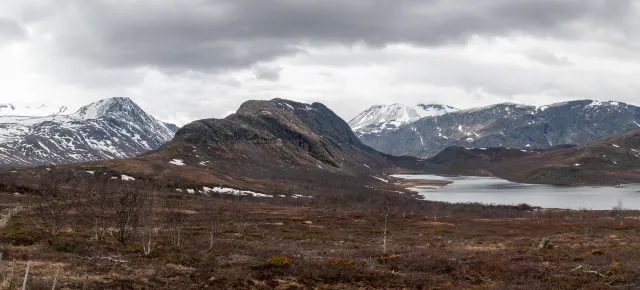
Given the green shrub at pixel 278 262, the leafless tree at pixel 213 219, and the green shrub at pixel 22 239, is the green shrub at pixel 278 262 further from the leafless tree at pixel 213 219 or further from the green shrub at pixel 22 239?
the green shrub at pixel 22 239

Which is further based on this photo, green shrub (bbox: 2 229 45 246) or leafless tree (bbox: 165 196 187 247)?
leafless tree (bbox: 165 196 187 247)

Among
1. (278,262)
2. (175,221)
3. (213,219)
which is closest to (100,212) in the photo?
(213,219)

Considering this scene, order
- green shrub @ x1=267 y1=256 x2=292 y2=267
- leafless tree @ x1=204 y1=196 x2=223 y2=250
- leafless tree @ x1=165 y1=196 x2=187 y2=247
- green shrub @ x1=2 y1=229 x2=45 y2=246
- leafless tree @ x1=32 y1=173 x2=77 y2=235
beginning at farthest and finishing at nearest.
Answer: leafless tree @ x1=204 y1=196 x2=223 y2=250 < leafless tree @ x1=32 y1=173 x2=77 y2=235 < leafless tree @ x1=165 y1=196 x2=187 y2=247 < green shrub @ x1=2 y1=229 x2=45 y2=246 < green shrub @ x1=267 y1=256 x2=292 y2=267

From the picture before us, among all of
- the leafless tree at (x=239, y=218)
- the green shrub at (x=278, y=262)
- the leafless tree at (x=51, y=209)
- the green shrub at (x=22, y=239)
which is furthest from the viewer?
the leafless tree at (x=239, y=218)

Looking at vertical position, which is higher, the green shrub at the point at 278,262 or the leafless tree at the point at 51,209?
the leafless tree at the point at 51,209

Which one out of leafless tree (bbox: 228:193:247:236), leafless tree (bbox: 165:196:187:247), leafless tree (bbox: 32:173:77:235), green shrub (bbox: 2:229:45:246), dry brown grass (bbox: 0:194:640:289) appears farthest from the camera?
leafless tree (bbox: 228:193:247:236)

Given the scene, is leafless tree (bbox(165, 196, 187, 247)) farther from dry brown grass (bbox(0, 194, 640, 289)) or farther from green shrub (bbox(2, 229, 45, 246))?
green shrub (bbox(2, 229, 45, 246))

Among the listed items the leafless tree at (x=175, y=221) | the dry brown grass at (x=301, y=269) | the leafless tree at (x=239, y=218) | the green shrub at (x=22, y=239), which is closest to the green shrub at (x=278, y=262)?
A: the dry brown grass at (x=301, y=269)

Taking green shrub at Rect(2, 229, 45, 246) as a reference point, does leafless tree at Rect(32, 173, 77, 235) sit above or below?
above

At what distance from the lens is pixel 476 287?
1486 inches

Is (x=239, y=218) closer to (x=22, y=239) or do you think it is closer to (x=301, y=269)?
(x=22, y=239)

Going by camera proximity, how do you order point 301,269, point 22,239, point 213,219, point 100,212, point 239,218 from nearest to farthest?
point 301,269 < point 22,239 < point 213,219 < point 100,212 < point 239,218

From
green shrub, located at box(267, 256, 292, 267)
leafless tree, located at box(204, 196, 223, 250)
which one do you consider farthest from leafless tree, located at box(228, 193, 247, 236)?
green shrub, located at box(267, 256, 292, 267)

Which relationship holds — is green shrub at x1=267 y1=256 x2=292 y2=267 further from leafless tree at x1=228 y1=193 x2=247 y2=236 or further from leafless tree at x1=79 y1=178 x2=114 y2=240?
leafless tree at x1=228 y1=193 x2=247 y2=236
